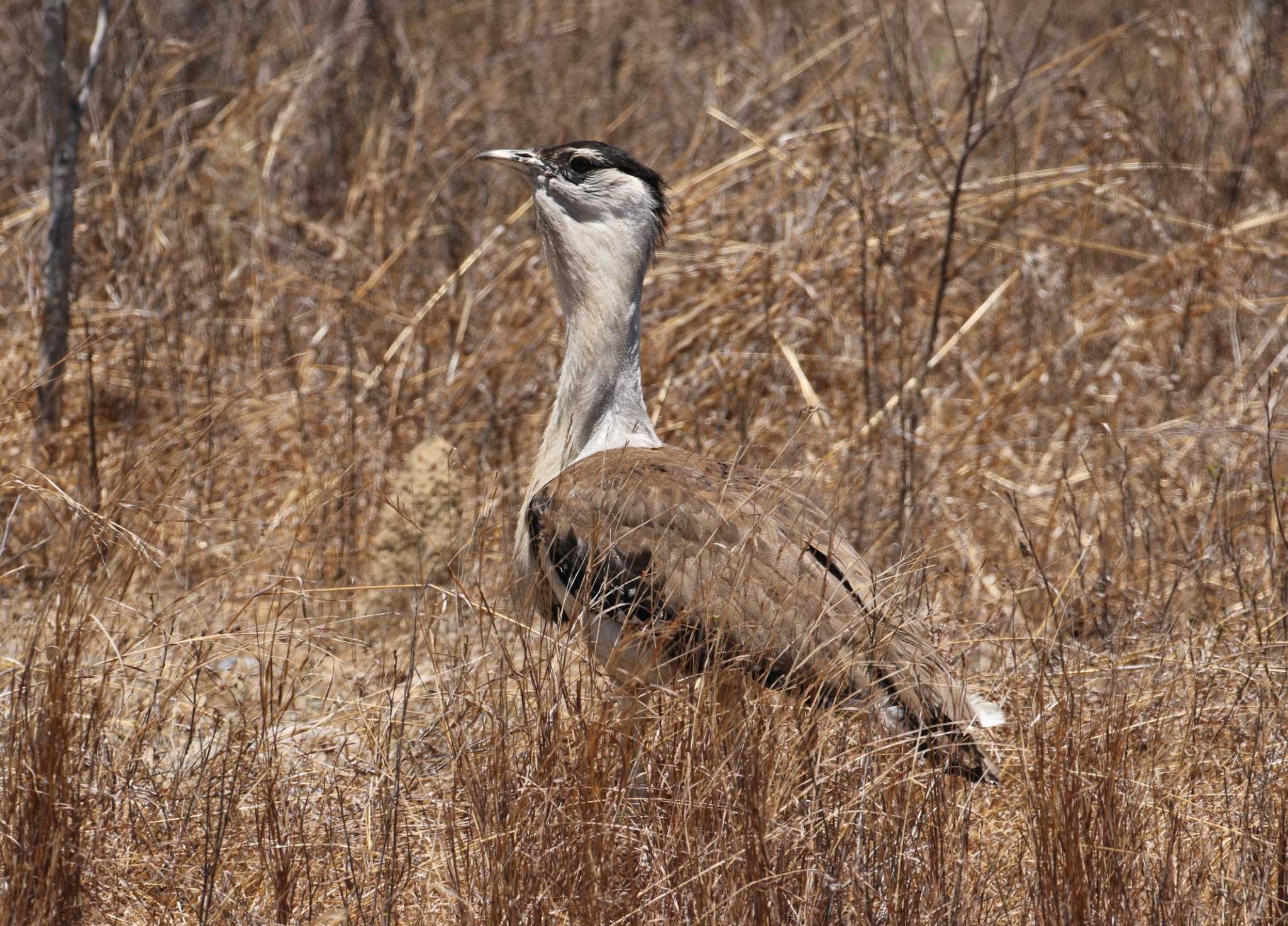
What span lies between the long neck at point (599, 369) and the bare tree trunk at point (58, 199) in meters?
1.92

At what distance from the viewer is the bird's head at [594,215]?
12.7 ft

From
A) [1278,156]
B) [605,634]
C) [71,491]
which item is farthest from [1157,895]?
[1278,156]

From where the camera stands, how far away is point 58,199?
4762mm

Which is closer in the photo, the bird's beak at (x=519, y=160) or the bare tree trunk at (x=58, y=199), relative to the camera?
the bird's beak at (x=519, y=160)

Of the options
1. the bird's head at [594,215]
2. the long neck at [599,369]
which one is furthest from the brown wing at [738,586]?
the bird's head at [594,215]

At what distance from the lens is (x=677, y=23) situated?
842cm

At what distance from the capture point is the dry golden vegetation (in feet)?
8.55

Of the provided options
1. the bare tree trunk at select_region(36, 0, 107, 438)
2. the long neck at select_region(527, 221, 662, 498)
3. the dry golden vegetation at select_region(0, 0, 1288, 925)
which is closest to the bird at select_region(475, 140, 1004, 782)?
the long neck at select_region(527, 221, 662, 498)

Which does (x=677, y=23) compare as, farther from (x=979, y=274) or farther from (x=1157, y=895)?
(x=1157, y=895)

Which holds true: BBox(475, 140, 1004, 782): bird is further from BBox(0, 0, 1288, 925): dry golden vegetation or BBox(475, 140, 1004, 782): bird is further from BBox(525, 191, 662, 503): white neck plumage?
BBox(0, 0, 1288, 925): dry golden vegetation

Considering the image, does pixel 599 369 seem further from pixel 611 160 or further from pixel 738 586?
pixel 738 586

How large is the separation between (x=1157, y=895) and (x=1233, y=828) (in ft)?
1.32

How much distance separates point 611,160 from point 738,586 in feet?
5.10

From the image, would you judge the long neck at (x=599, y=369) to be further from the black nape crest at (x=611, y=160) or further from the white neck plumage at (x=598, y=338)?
the black nape crest at (x=611, y=160)
